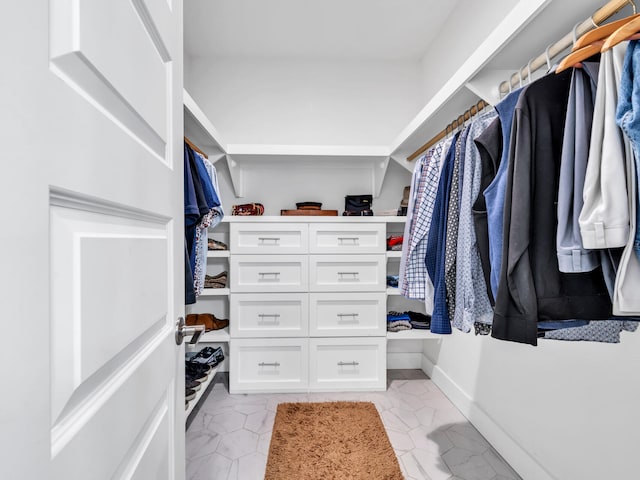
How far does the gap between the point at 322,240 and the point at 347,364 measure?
32.6 inches

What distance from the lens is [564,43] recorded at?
893 mm

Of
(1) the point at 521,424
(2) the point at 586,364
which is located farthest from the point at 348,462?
(2) the point at 586,364

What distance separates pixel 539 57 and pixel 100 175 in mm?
1199

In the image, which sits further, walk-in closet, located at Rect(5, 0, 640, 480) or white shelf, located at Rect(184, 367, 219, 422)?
white shelf, located at Rect(184, 367, 219, 422)

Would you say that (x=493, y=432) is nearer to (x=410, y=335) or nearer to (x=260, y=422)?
(x=410, y=335)

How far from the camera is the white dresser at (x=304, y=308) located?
2137 millimetres

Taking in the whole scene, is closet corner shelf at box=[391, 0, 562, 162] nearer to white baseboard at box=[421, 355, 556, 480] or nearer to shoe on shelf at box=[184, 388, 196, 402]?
white baseboard at box=[421, 355, 556, 480]

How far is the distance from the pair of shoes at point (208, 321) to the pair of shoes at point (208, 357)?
0.17 m

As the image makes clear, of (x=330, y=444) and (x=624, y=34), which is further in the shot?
(x=330, y=444)

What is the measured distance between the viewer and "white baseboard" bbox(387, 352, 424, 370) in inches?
101

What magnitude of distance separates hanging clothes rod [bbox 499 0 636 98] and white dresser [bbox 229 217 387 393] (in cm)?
122

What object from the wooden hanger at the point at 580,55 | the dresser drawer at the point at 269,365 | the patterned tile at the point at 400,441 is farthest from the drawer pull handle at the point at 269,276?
the wooden hanger at the point at 580,55

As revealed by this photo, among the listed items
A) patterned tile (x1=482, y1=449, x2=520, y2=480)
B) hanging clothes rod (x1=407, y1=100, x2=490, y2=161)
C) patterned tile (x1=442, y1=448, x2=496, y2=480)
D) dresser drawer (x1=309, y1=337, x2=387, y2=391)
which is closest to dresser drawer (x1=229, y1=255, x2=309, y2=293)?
dresser drawer (x1=309, y1=337, x2=387, y2=391)

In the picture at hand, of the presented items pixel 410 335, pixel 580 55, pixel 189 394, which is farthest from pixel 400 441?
pixel 580 55
